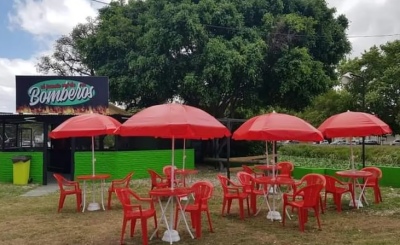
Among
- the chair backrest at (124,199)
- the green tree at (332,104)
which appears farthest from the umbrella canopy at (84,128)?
the green tree at (332,104)

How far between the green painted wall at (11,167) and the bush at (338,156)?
11719 mm

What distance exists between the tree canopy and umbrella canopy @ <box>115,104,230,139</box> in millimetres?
9408

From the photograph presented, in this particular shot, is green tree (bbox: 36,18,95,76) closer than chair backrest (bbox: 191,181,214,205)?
No

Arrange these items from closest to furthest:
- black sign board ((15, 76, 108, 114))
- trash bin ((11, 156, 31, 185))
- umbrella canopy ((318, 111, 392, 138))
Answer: umbrella canopy ((318, 111, 392, 138)) → trash bin ((11, 156, 31, 185)) → black sign board ((15, 76, 108, 114))

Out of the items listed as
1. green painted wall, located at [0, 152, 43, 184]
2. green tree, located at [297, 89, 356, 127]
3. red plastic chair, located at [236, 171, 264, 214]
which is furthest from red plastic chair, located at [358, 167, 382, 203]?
green tree, located at [297, 89, 356, 127]

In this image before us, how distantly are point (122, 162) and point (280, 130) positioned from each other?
29.2ft

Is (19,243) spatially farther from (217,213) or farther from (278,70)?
(278,70)

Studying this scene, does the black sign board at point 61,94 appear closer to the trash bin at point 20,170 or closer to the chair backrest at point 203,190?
the trash bin at point 20,170

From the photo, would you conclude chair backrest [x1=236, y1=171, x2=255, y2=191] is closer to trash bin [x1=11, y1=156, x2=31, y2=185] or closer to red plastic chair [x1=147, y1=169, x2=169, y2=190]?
red plastic chair [x1=147, y1=169, x2=169, y2=190]

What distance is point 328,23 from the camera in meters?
19.9

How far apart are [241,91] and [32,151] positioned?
927cm

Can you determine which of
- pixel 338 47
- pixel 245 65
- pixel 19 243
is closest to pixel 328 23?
pixel 338 47

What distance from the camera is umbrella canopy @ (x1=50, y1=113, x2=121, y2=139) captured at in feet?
28.2

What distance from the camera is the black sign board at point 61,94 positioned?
46.2 feet
